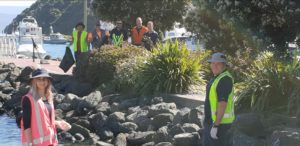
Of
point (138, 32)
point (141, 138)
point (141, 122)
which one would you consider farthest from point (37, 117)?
point (138, 32)

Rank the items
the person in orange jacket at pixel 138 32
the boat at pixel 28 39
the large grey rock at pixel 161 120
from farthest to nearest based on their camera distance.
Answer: the boat at pixel 28 39
the person in orange jacket at pixel 138 32
the large grey rock at pixel 161 120

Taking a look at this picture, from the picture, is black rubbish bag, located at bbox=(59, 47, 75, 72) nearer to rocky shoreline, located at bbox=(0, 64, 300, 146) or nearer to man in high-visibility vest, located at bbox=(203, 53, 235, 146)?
rocky shoreline, located at bbox=(0, 64, 300, 146)

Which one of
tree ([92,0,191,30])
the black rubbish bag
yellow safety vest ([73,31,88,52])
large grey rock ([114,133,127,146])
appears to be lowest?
large grey rock ([114,133,127,146])

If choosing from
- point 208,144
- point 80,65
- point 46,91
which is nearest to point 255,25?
point 208,144

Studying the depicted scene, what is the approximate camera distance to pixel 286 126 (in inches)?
414

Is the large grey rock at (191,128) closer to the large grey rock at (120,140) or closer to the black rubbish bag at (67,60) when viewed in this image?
the large grey rock at (120,140)

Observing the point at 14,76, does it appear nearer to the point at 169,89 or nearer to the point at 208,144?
the point at 169,89

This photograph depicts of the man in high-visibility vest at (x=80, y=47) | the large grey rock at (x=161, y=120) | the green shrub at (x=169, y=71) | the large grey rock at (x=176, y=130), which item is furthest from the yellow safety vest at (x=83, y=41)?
the large grey rock at (x=176, y=130)

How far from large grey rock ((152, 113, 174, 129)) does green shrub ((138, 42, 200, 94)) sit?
5.39ft

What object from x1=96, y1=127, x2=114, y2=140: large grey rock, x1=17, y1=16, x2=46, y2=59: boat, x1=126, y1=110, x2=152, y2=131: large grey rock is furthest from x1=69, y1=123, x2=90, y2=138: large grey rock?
x1=17, y1=16, x2=46, y2=59: boat

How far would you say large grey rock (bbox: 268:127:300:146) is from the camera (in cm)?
930

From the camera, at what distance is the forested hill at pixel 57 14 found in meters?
127

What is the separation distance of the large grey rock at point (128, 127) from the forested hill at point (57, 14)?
10971 cm

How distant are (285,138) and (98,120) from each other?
5606 millimetres
